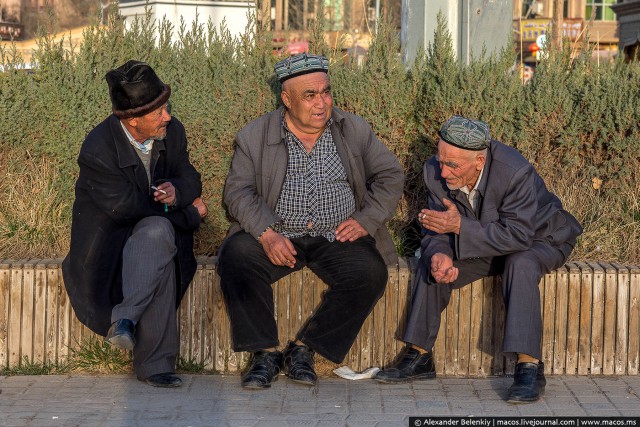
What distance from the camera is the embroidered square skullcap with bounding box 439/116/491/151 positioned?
4883 millimetres

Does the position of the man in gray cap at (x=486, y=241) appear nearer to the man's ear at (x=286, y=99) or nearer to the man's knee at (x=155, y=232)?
the man's ear at (x=286, y=99)

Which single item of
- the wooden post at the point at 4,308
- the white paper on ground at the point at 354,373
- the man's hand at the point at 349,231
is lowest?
the white paper on ground at the point at 354,373

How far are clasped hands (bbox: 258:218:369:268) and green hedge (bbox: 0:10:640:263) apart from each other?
927 mm

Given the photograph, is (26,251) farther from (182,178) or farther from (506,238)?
(506,238)

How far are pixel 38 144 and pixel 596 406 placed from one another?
3.64 metres

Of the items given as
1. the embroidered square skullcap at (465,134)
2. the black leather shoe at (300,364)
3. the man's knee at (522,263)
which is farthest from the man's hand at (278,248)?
the man's knee at (522,263)

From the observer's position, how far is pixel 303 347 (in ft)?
16.8

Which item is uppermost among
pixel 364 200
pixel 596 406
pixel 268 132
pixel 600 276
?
pixel 268 132

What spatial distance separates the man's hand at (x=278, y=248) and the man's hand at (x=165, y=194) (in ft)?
1.59

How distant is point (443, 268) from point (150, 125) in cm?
160

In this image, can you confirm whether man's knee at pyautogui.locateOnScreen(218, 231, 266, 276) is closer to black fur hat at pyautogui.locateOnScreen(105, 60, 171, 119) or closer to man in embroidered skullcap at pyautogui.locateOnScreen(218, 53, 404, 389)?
man in embroidered skullcap at pyautogui.locateOnScreen(218, 53, 404, 389)

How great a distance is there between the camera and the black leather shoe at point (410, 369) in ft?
16.5

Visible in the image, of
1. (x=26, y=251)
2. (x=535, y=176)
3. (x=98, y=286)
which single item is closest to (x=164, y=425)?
(x=98, y=286)

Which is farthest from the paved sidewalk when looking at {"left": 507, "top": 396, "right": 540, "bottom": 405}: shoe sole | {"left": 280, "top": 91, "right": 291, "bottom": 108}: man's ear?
{"left": 280, "top": 91, "right": 291, "bottom": 108}: man's ear
